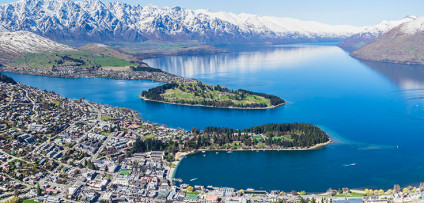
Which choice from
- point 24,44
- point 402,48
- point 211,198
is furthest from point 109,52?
point 211,198

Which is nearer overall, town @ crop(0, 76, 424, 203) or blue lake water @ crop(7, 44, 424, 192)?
town @ crop(0, 76, 424, 203)

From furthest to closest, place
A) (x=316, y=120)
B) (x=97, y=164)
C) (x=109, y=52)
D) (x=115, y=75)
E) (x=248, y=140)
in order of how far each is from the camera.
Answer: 1. (x=109, y=52)
2. (x=115, y=75)
3. (x=316, y=120)
4. (x=248, y=140)
5. (x=97, y=164)

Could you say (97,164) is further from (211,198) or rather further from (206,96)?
(206,96)

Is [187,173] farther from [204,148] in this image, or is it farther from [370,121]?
[370,121]

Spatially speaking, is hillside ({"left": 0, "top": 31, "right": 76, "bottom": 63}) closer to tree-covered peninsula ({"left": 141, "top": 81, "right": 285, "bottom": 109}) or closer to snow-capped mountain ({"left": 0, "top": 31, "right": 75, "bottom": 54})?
snow-capped mountain ({"left": 0, "top": 31, "right": 75, "bottom": 54})

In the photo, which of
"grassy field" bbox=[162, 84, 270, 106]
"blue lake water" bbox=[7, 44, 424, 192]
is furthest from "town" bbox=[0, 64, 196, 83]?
"grassy field" bbox=[162, 84, 270, 106]

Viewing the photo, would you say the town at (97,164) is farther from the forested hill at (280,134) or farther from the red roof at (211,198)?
the forested hill at (280,134)

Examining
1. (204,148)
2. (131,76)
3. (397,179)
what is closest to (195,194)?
(204,148)
